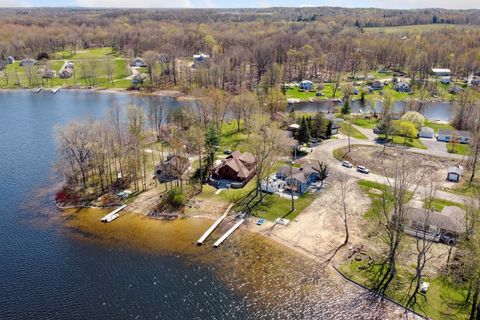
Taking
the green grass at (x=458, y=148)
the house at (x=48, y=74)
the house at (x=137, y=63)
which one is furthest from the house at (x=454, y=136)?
the house at (x=48, y=74)

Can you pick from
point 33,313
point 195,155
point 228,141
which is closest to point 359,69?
point 228,141

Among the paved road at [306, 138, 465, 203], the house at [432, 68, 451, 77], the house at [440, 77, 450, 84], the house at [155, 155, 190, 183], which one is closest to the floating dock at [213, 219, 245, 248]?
the house at [155, 155, 190, 183]

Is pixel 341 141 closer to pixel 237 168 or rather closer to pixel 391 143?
pixel 391 143

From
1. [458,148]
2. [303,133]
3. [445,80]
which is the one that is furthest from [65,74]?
[445,80]

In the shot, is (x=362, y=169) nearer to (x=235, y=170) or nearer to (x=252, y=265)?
(x=235, y=170)

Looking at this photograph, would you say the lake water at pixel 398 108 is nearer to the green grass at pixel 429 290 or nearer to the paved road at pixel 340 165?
the paved road at pixel 340 165

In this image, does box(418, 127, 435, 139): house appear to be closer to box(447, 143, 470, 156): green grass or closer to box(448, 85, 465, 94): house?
box(447, 143, 470, 156): green grass
